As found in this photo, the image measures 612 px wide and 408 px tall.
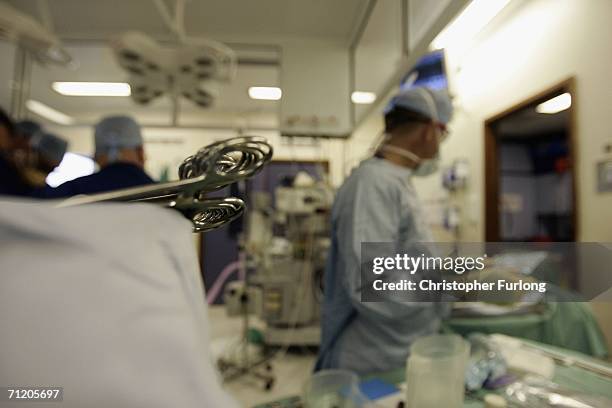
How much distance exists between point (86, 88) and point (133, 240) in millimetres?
3886

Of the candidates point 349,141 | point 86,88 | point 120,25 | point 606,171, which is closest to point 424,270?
point 606,171

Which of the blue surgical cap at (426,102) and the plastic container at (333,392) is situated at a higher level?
the blue surgical cap at (426,102)

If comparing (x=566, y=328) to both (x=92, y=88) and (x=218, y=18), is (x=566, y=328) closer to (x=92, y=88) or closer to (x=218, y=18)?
(x=218, y=18)

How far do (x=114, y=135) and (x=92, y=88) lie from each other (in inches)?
91.0

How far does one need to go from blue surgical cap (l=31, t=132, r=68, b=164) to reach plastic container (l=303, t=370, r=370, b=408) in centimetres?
173

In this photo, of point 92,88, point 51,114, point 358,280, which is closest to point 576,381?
point 358,280

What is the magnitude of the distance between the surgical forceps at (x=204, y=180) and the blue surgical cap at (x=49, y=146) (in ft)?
5.78

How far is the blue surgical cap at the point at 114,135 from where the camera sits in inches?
57.7

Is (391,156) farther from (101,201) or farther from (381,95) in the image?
(101,201)

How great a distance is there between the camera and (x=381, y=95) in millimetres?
1378

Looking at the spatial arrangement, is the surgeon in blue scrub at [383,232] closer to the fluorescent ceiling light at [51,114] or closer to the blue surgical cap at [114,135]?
the blue surgical cap at [114,135]

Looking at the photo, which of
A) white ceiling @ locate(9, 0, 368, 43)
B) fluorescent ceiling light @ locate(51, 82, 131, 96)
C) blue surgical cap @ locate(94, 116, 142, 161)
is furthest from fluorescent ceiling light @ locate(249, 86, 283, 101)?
blue surgical cap @ locate(94, 116, 142, 161)

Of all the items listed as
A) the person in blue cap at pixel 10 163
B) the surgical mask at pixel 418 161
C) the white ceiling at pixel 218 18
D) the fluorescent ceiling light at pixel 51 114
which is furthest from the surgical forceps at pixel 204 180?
the fluorescent ceiling light at pixel 51 114

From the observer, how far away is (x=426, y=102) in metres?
0.99
